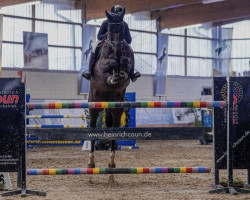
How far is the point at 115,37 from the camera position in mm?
6312

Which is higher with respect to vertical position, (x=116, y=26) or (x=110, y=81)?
(x=116, y=26)

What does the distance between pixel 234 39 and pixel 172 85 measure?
498 cm

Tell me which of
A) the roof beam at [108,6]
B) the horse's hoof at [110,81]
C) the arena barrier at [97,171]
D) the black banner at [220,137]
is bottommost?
the arena barrier at [97,171]

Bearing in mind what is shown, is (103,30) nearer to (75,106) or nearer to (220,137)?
(75,106)

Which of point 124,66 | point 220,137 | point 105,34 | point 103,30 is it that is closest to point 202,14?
point 103,30

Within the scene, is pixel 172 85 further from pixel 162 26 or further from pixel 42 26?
pixel 42 26

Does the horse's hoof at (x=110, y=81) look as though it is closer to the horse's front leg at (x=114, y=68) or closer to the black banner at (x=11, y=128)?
the horse's front leg at (x=114, y=68)

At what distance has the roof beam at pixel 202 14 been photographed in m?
24.9

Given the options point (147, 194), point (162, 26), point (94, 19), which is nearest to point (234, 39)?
point (162, 26)

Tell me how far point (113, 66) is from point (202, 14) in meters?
19.4

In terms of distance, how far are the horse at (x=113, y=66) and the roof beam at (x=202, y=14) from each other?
1883 cm

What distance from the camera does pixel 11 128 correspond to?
194 inches

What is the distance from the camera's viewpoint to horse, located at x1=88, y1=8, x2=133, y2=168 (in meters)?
6.31

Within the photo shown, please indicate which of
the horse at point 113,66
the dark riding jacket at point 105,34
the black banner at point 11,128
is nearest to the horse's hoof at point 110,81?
the horse at point 113,66
